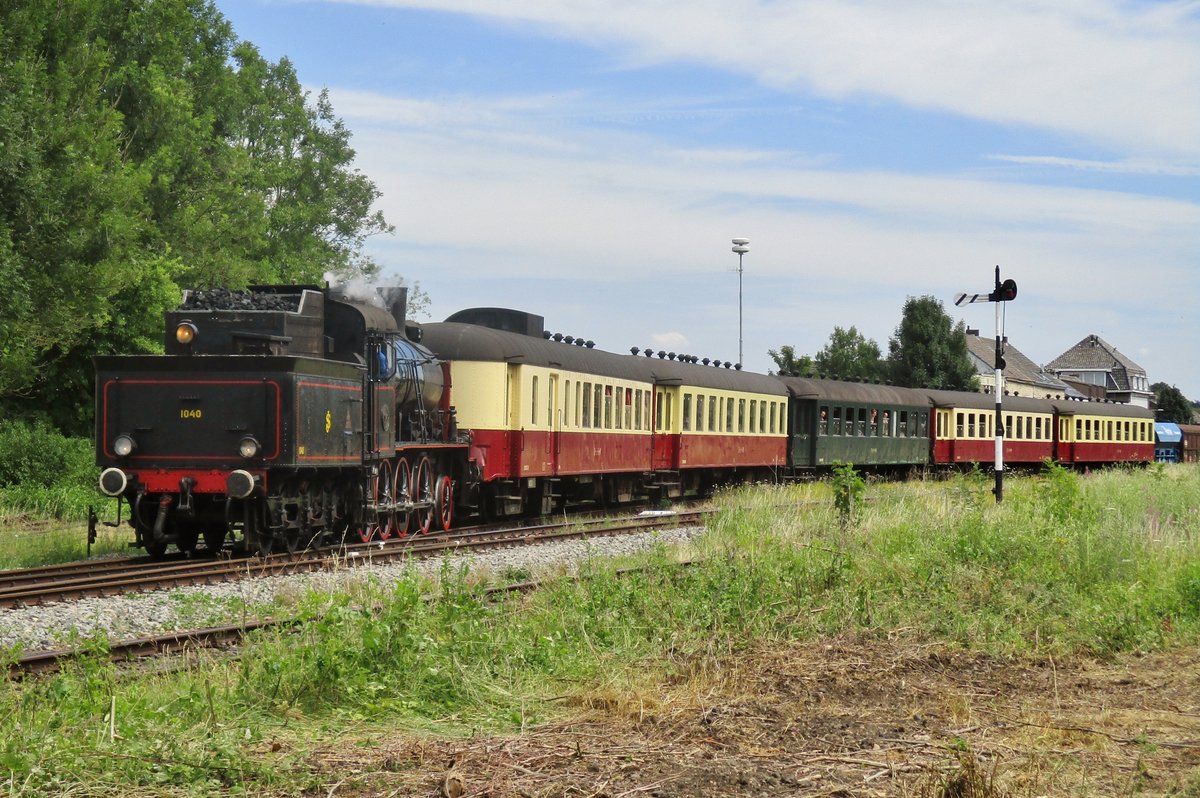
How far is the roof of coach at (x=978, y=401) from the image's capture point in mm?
41969

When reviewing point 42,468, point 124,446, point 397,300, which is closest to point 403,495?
point 397,300

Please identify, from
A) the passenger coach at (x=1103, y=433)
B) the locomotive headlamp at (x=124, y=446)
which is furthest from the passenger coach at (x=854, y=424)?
the locomotive headlamp at (x=124, y=446)

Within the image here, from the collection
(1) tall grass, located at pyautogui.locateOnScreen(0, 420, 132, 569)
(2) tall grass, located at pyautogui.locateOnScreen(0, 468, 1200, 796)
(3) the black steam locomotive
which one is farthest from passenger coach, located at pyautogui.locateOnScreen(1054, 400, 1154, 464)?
(3) the black steam locomotive

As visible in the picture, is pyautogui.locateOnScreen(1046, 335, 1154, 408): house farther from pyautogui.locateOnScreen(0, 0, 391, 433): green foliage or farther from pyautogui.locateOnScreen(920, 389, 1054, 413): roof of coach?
pyautogui.locateOnScreen(0, 0, 391, 433): green foliage

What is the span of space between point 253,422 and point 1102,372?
11514cm

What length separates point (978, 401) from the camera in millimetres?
44156

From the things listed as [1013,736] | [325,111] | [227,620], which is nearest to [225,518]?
[227,620]

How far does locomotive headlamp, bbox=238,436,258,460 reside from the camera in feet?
Answer: 48.8

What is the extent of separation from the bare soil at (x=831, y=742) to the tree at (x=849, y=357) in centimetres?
6510

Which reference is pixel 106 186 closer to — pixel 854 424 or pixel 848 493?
pixel 848 493

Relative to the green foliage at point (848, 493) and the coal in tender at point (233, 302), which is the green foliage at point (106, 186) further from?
the green foliage at point (848, 493)

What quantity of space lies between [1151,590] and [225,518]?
9.95 meters

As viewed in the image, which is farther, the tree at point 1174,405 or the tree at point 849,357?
the tree at point 1174,405

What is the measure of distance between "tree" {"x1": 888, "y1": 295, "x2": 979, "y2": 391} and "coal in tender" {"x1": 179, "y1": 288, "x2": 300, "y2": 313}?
55436 mm
